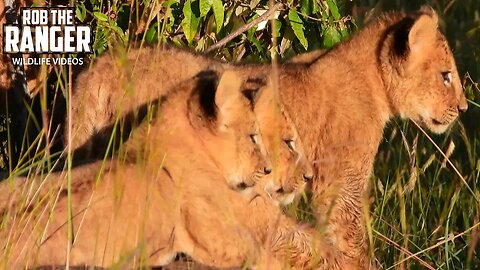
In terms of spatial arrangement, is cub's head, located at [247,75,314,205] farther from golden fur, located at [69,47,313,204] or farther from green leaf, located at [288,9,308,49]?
green leaf, located at [288,9,308,49]

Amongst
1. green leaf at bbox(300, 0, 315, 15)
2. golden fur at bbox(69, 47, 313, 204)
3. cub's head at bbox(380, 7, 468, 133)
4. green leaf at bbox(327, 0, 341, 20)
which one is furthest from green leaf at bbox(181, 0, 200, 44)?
cub's head at bbox(380, 7, 468, 133)

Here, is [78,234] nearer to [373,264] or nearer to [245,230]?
[245,230]

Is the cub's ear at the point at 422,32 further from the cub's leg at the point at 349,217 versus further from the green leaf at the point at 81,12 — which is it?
the green leaf at the point at 81,12

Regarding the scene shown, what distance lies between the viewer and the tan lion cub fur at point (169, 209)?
208 inches

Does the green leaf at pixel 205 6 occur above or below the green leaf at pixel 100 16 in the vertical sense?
above

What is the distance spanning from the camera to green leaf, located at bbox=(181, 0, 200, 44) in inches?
290

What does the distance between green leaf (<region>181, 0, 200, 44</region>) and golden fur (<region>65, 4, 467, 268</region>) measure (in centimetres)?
27

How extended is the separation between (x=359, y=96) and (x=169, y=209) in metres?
2.26

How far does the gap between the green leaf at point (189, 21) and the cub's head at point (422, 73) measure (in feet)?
3.66

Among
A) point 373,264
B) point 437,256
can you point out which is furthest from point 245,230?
point 437,256

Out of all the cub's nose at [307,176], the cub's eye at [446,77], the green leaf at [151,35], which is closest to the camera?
the cub's nose at [307,176]

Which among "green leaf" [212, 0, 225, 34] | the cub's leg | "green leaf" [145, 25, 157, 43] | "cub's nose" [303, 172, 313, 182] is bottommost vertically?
the cub's leg

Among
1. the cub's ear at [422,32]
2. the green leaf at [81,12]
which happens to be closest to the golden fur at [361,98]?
the cub's ear at [422,32]

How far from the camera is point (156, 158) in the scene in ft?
18.6
